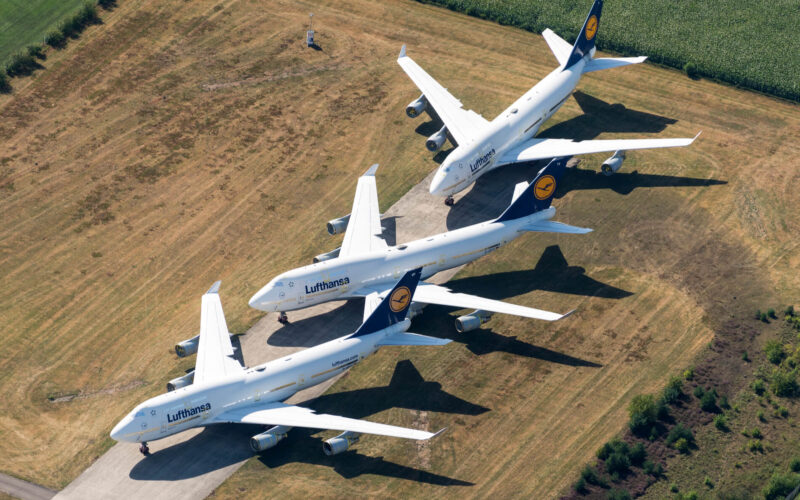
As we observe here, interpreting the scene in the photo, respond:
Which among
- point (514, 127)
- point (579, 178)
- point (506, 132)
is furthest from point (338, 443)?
point (579, 178)

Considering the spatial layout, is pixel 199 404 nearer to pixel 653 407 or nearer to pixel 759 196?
pixel 653 407

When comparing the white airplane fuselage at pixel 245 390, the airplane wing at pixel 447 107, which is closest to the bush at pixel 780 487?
the white airplane fuselage at pixel 245 390

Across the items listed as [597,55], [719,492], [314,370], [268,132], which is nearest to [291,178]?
Result: [268,132]

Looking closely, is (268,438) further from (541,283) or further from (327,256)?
(541,283)

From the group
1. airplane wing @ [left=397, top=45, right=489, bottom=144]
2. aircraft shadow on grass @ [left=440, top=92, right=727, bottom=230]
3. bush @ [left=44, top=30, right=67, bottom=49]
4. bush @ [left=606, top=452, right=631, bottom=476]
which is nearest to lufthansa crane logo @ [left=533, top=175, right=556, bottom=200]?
aircraft shadow on grass @ [left=440, top=92, right=727, bottom=230]

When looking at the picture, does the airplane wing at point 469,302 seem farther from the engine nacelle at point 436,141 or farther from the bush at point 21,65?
the bush at point 21,65

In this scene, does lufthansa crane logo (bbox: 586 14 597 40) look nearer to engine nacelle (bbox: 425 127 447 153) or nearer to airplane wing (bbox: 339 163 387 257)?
engine nacelle (bbox: 425 127 447 153)
